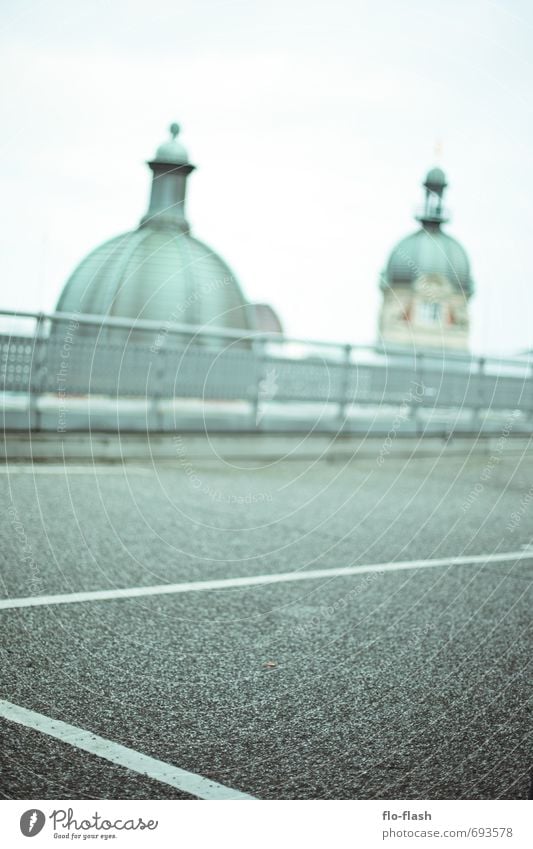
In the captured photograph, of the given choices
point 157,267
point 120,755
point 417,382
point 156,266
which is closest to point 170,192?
point 157,267

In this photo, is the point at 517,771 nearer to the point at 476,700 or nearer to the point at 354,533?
the point at 476,700

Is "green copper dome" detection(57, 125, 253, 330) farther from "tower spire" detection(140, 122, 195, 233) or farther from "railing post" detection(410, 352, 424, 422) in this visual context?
"railing post" detection(410, 352, 424, 422)

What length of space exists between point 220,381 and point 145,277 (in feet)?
4.69

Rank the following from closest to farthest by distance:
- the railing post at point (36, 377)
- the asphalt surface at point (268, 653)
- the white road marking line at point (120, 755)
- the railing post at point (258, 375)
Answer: the white road marking line at point (120, 755) → the asphalt surface at point (268, 653) → the railing post at point (36, 377) → the railing post at point (258, 375)

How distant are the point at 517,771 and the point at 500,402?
45.1 feet

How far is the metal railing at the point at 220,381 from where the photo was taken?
32.5ft

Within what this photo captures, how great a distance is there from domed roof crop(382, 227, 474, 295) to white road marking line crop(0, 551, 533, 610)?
1271 mm

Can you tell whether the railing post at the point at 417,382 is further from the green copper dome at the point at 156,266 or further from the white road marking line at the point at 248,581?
the white road marking line at the point at 248,581

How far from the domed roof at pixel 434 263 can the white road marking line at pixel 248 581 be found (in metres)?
1.27

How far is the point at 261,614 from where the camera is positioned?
4.04 m

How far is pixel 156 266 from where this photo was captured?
10.2 m

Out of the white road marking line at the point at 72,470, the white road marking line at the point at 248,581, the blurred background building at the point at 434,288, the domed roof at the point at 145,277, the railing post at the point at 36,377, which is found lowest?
the white road marking line at the point at 248,581

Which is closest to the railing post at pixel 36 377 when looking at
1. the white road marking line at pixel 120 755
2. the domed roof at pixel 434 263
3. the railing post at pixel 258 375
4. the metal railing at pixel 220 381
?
the metal railing at pixel 220 381

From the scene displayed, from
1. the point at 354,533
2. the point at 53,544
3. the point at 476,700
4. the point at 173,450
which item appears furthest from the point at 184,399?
the point at 476,700
